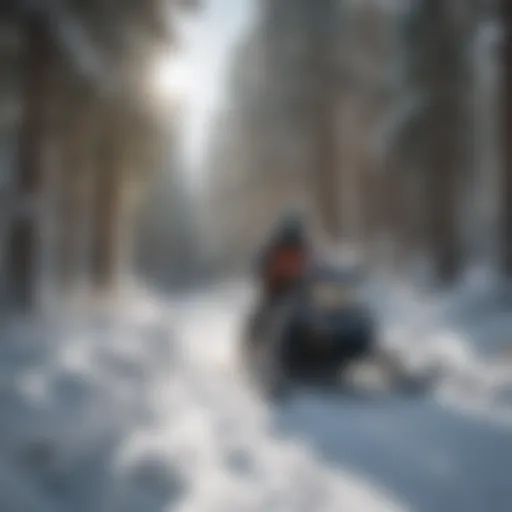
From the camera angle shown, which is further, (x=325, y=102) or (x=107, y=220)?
(x=107, y=220)

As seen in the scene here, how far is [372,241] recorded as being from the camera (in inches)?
324

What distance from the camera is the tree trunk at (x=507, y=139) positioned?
8.84 metres

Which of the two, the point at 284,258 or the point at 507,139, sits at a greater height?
the point at 507,139

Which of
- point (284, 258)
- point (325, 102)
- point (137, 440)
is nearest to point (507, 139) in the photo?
point (325, 102)

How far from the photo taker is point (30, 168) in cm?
787

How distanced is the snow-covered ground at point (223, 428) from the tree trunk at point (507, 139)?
107 inches

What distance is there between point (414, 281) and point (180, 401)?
551cm

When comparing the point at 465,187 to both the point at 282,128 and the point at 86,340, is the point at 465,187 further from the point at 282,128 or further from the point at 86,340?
the point at 86,340

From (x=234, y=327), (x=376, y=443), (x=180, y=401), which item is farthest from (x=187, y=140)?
(x=376, y=443)

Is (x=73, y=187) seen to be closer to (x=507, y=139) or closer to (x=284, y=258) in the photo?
(x=284, y=258)

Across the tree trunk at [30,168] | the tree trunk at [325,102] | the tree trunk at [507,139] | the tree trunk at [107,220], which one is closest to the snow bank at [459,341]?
the tree trunk at [507,139]

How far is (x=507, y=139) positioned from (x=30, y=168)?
6944 mm

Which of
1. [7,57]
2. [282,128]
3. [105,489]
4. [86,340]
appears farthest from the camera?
[282,128]

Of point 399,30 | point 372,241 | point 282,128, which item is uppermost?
point 399,30
